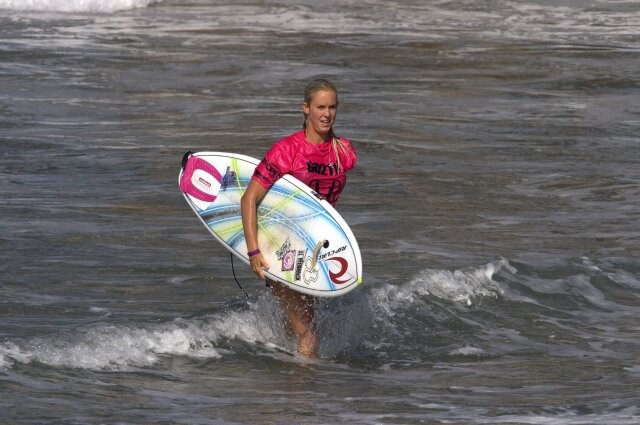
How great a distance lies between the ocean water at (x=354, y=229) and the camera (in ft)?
22.0

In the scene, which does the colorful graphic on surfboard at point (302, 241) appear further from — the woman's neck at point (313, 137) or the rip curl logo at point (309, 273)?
the woman's neck at point (313, 137)

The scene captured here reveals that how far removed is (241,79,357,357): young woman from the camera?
6582 mm

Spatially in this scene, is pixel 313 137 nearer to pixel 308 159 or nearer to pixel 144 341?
pixel 308 159

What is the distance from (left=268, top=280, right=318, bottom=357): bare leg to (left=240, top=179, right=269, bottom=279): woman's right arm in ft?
1.19

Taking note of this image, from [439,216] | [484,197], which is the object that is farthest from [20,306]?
[484,197]

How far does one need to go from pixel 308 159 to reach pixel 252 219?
1.28 ft

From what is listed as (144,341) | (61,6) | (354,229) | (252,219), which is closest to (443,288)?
(354,229)

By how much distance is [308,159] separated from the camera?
6.71 meters

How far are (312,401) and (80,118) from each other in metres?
8.24

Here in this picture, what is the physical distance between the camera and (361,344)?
764cm

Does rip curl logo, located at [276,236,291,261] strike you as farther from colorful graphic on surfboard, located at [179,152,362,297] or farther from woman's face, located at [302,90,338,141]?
woman's face, located at [302,90,338,141]

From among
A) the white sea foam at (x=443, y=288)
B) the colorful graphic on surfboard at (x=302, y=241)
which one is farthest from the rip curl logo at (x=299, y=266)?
the white sea foam at (x=443, y=288)

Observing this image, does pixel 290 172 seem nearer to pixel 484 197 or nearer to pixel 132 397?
pixel 132 397

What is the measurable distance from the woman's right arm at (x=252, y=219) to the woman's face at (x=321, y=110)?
41 centimetres
